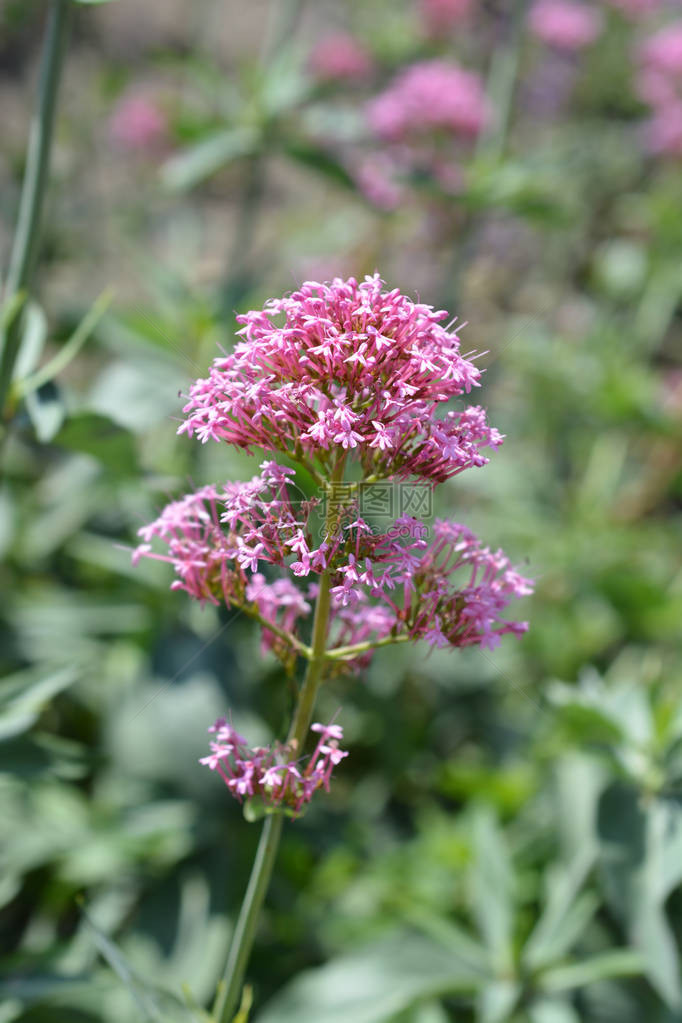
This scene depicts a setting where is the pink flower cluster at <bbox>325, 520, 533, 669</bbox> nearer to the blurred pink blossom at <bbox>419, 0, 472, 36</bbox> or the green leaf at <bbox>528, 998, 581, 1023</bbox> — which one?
the green leaf at <bbox>528, 998, 581, 1023</bbox>

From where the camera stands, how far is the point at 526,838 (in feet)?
6.17

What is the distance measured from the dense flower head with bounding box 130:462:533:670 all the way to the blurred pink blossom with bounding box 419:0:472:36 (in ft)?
9.98

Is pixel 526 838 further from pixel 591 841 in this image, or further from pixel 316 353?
pixel 316 353

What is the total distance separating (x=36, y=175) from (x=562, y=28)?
2649 mm

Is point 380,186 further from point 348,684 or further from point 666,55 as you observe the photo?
point 348,684

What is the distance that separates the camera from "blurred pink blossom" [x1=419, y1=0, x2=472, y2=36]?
3.33 m

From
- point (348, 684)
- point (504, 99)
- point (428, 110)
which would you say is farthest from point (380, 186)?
→ point (348, 684)

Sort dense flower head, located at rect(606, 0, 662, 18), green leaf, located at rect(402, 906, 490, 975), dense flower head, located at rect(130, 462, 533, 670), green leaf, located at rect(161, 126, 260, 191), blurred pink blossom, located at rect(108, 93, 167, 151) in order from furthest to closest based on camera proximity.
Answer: dense flower head, located at rect(606, 0, 662, 18)
blurred pink blossom, located at rect(108, 93, 167, 151)
green leaf, located at rect(161, 126, 260, 191)
green leaf, located at rect(402, 906, 490, 975)
dense flower head, located at rect(130, 462, 533, 670)

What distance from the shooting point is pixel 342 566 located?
2.67 feet

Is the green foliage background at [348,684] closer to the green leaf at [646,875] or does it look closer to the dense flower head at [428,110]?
the green leaf at [646,875]

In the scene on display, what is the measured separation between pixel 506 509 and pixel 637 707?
1209 millimetres

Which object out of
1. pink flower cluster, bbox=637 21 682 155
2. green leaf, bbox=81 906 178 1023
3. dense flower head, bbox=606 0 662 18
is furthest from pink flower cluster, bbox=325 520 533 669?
dense flower head, bbox=606 0 662 18

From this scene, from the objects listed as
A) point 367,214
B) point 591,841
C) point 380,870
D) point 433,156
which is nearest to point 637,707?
point 591,841

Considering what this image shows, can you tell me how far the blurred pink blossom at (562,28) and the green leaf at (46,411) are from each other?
110 inches
